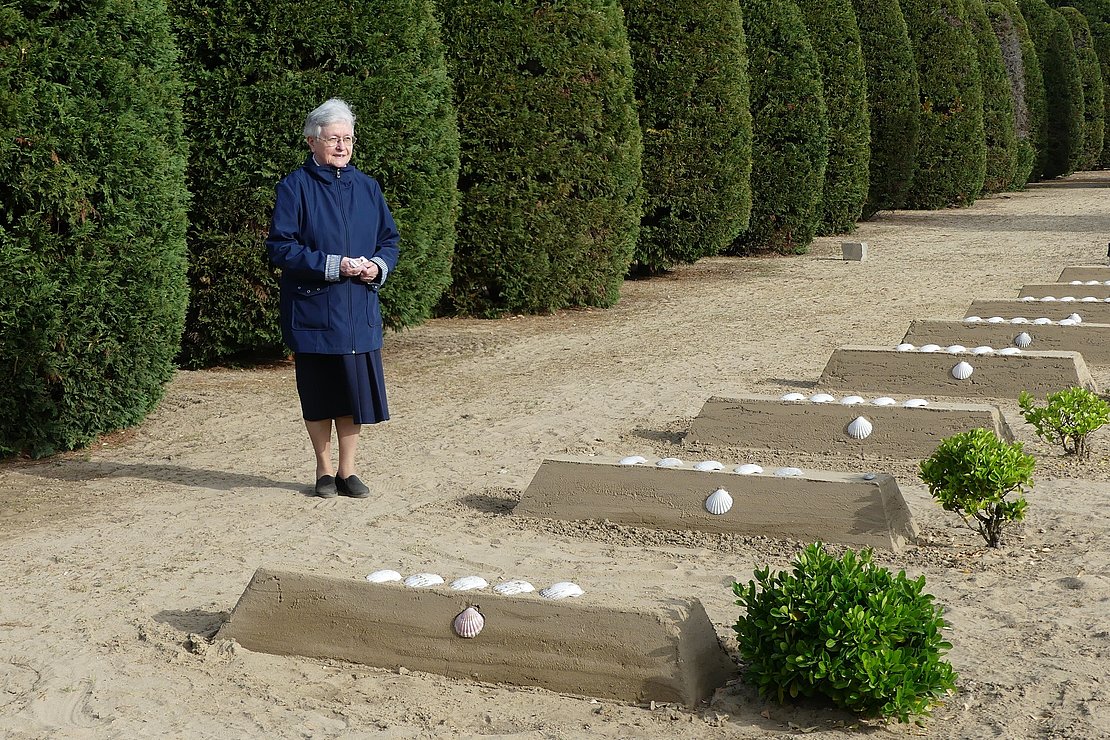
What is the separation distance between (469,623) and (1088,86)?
3773cm

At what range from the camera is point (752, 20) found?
16172 mm

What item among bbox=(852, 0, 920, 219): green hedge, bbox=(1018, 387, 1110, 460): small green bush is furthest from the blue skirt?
bbox=(852, 0, 920, 219): green hedge

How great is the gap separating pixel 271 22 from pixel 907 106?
629 inches

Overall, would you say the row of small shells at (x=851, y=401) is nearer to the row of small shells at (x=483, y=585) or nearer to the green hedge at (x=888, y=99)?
the row of small shells at (x=483, y=585)

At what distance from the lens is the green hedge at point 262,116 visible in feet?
28.1

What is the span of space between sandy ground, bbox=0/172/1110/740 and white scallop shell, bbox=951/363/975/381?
0.35 meters

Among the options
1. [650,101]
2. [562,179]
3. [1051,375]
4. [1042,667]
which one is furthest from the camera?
[650,101]

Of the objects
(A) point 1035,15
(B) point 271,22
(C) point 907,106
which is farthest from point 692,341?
(A) point 1035,15

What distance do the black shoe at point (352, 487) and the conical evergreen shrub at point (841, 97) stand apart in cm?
1351

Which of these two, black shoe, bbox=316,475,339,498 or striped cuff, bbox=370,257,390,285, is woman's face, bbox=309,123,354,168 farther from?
black shoe, bbox=316,475,339,498

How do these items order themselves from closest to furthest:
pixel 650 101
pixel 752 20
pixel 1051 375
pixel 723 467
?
pixel 723 467
pixel 1051 375
pixel 650 101
pixel 752 20

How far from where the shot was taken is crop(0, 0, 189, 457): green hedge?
6.46m

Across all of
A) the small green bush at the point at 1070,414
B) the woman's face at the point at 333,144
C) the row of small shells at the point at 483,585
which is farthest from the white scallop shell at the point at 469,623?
the small green bush at the point at 1070,414

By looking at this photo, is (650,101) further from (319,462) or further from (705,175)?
(319,462)
